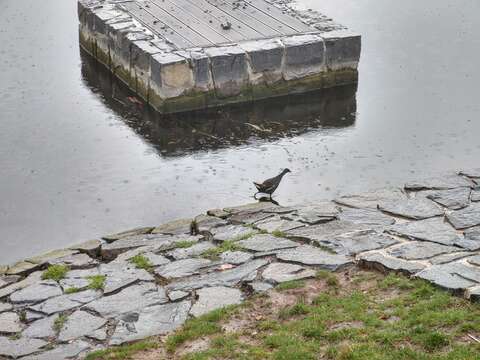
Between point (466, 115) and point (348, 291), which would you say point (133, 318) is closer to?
point (348, 291)

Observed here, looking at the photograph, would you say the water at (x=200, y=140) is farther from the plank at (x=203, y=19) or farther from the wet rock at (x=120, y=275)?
the wet rock at (x=120, y=275)

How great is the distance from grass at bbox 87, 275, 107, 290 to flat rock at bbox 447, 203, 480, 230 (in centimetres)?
375

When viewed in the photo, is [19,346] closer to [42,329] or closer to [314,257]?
[42,329]

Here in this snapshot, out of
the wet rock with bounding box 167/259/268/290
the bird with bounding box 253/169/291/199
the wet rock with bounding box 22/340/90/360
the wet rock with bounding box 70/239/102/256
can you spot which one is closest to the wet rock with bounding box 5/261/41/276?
the wet rock with bounding box 70/239/102/256

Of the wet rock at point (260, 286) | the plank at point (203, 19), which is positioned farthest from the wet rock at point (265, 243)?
the plank at point (203, 19)

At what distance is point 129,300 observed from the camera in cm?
898

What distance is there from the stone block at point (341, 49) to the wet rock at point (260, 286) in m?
7.44

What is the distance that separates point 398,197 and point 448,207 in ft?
2.40

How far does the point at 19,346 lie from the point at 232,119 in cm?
703

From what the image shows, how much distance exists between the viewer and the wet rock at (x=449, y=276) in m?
Answer: 8.23

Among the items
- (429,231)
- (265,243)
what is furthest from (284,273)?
(429,231)

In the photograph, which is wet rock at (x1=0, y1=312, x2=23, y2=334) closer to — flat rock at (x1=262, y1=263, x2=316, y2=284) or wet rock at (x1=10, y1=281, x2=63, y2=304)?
wet rock at (x1=10, y1=281, x2=63, y2=304)

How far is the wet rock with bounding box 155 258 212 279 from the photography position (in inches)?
373

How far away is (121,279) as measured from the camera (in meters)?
9.48
